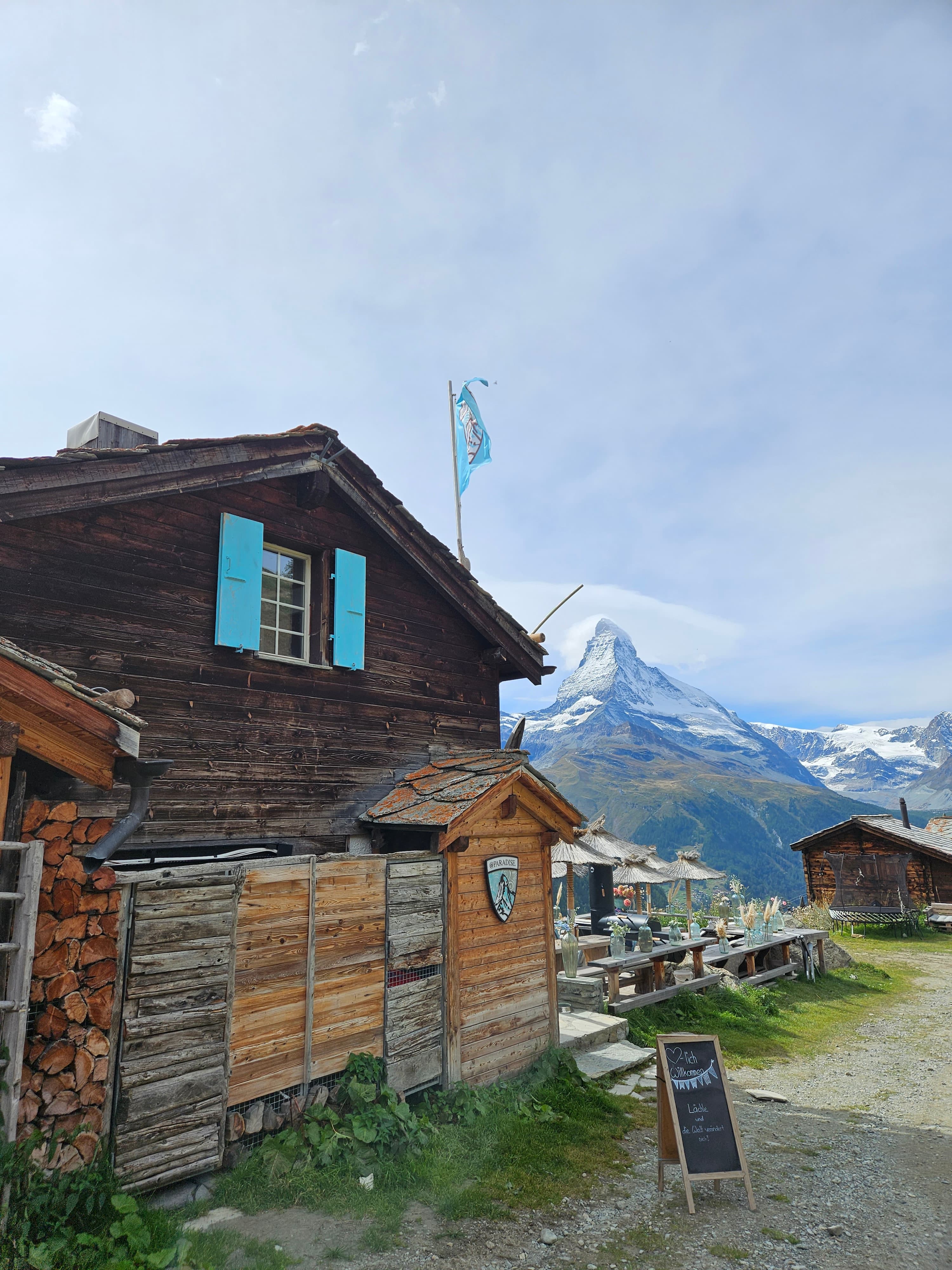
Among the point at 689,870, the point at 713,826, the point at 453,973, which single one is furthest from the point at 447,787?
the point at 713,826

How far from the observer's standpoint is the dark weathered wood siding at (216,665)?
7141mm

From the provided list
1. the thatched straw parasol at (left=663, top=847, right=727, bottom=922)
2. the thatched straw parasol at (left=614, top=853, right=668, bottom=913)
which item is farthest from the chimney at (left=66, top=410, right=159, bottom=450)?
the thatched straw parasol at (left=663, top=847, right=727, bottom=922)

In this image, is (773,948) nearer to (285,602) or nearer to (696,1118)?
(696,1118)

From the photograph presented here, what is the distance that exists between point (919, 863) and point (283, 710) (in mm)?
32386

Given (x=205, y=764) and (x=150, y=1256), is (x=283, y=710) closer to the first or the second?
(x=205, y=764)

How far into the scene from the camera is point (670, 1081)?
685cm

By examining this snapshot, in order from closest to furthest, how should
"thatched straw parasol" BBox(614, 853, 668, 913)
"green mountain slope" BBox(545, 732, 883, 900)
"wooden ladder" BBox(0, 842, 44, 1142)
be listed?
1. "wooden ladder" BBox(0, 842, 44, 1142)
2. "thatched straw parasol" BBox(614, 853, 668, 913)
3. "green mountain slope" BBox(545, 732, 883, 900)

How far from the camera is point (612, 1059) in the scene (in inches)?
404

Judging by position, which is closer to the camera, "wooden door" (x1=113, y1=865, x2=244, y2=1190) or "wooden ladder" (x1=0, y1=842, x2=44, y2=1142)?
"wooden ladder" (x1=0, y1=842, x2=44, y2=1142)

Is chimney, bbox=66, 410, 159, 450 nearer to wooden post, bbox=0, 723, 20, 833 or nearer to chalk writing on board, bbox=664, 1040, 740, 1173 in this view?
wooden post, bbox=0, 723, 20, 833

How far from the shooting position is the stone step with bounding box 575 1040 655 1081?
973 centimetres

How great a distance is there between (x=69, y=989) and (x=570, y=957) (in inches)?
363

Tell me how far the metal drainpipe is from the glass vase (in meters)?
8.59

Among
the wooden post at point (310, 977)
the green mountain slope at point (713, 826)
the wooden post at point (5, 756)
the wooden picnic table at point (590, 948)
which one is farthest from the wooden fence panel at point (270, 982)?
the green mountain slope at point (713, 826)
